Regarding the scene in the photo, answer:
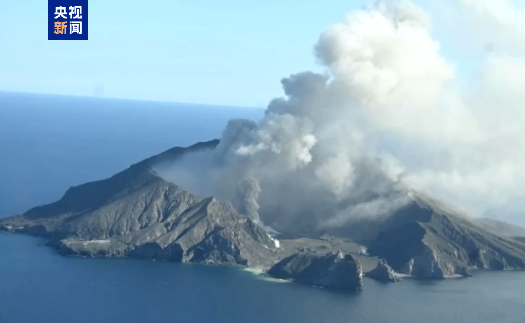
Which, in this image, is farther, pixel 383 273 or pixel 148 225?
pixel 148 225

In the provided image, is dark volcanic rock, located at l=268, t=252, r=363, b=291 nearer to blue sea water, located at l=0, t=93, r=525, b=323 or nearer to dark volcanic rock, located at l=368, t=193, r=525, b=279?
blue sea water, located at l=0, t=93, r=525, b=323

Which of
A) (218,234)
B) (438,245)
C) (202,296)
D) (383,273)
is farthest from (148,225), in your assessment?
(438,245)

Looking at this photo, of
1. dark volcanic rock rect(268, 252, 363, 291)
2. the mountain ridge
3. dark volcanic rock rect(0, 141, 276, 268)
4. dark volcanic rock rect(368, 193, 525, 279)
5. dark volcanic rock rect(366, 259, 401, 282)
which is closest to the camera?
dark volcanic rock rect(268, 252, 363, 291)

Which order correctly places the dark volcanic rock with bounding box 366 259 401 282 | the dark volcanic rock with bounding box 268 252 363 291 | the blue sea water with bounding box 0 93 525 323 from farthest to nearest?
the dark volcanic rock with bounding box 366 259 401 282
the dark volcanic rock with bounding box 268 252 363 291
the blue sea water with bounding box 0 93 525 323

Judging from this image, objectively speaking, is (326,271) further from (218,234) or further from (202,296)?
(202,296)

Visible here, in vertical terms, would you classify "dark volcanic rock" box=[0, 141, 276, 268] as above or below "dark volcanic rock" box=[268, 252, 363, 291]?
above

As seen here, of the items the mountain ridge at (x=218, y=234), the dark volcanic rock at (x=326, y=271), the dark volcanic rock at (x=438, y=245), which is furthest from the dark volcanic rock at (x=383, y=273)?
the dark volcanic rock at (x=438, y=245)

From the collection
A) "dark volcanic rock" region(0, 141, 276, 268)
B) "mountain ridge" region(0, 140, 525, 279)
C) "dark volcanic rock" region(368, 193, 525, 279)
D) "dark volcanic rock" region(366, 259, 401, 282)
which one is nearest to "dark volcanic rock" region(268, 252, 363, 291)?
"mountain ridge" region(0, 140, 525, 279)
